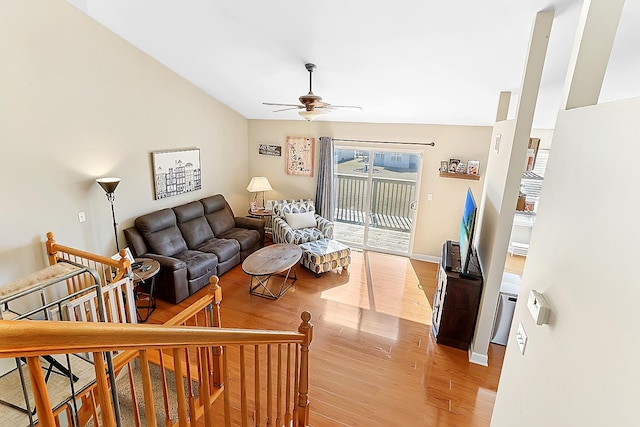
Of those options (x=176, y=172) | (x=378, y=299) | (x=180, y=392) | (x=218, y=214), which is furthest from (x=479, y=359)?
(x=176, y=172)

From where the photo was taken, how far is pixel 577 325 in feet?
3.79

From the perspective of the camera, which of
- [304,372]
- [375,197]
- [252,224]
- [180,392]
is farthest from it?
[375,197]

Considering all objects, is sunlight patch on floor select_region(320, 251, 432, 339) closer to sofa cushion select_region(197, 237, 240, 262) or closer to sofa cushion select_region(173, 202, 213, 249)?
sofa cushion select_region(197, 237, 240, 262)

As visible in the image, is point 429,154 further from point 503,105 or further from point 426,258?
point 426,258

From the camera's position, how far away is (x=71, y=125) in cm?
340

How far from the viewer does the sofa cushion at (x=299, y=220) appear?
5.58 meters

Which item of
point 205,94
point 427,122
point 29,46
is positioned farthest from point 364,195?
point 29,46

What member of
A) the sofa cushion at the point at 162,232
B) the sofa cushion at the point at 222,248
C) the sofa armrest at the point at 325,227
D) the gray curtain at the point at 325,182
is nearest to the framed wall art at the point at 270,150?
the gray curtain at the point at 325,182

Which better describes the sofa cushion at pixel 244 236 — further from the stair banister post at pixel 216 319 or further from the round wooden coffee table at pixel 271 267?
the stair banister post at pixel 216 319

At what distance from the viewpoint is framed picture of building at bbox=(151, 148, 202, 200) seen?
4.53m

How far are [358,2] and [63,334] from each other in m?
2.64

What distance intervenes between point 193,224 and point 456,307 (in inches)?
150

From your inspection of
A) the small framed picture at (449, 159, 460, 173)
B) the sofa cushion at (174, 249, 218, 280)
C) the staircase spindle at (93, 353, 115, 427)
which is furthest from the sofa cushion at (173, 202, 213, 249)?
the staircase spindle at (93, 353, 115, 427)

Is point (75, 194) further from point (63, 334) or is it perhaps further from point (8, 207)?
point (63, 334)
